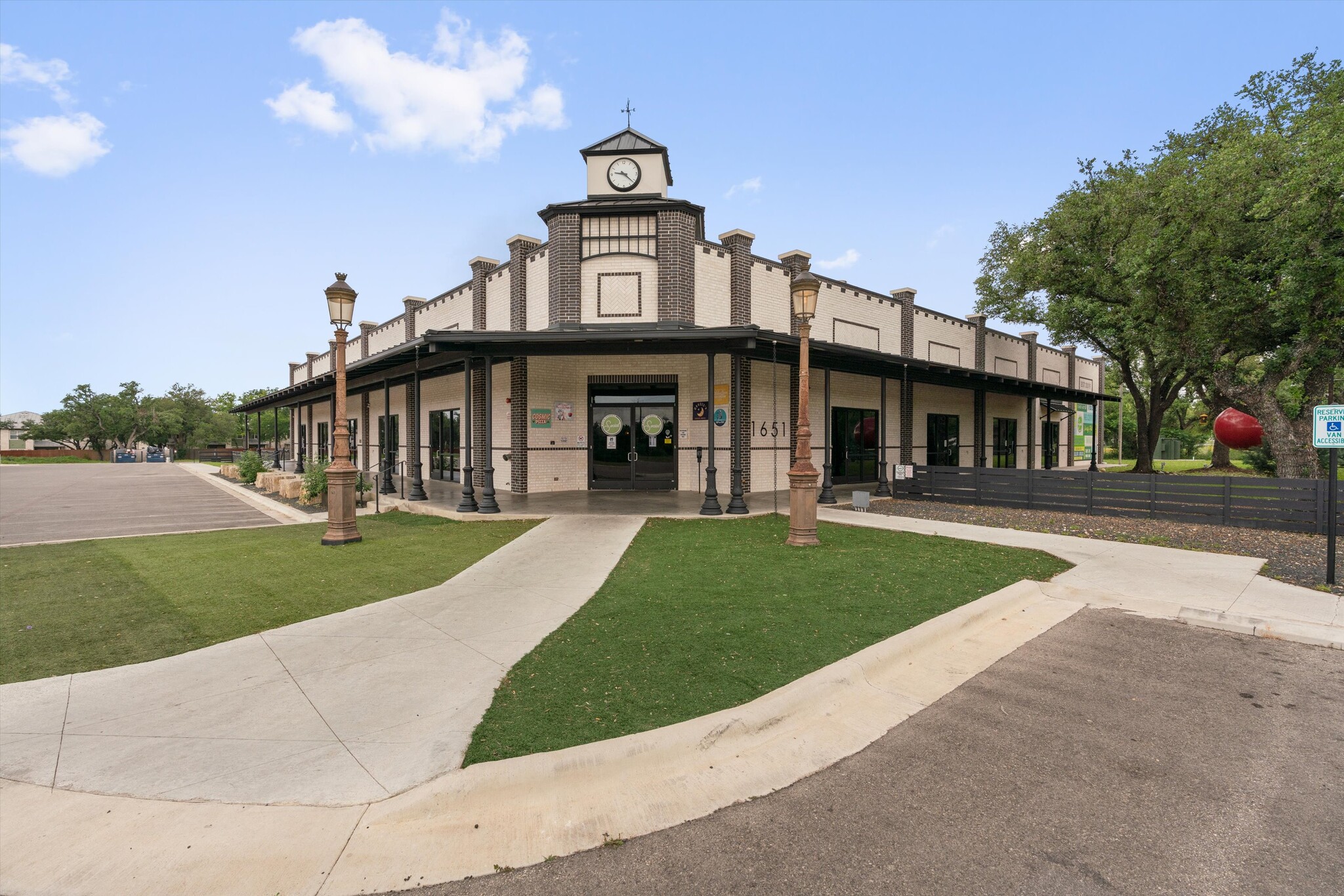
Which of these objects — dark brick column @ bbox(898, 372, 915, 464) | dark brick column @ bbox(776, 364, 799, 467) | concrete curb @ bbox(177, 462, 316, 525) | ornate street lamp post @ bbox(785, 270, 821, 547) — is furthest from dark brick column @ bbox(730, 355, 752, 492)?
concrete curb @ bbox(177, 462, 316, 525)

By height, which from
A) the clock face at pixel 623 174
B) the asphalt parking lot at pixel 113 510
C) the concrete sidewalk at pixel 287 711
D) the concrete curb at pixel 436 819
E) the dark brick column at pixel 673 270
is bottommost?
the concrete curb at pixel 436 819

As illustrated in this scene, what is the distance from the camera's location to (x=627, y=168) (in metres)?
16.2

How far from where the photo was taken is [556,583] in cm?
707

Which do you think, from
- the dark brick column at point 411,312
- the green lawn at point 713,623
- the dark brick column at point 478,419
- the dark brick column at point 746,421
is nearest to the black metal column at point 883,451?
the dark brick column at point 746,421

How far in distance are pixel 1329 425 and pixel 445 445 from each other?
68.0 ft

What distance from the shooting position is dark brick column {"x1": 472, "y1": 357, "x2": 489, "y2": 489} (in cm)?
1733

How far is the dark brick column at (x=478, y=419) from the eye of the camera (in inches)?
682

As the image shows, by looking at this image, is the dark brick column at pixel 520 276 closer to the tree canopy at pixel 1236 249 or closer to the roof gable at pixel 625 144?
the roof gable at pixel 625 144

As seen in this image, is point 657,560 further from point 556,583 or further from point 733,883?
point 733,883

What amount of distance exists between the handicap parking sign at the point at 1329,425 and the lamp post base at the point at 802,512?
6.00m

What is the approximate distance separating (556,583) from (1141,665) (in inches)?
222

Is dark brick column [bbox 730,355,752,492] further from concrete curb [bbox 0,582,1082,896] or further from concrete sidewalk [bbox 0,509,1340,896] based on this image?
concrete curb [bbox 0,582,1082,896]

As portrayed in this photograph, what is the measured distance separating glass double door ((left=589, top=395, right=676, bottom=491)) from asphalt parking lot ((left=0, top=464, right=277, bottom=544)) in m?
7.73

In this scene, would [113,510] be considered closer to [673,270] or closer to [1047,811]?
[673,270]
